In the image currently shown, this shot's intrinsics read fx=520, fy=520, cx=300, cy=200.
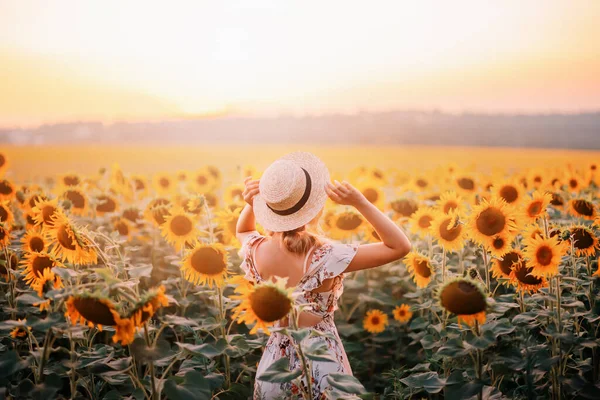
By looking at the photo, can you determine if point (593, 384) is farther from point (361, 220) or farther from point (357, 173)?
point (357, 173)

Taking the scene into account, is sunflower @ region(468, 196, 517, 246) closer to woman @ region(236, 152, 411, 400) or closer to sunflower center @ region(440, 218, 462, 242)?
sunflower center @ region(440, 218, 462, 242)

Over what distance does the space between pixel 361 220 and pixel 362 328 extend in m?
1.08

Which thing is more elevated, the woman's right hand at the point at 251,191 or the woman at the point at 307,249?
the woman's right hand at the point at 251,191

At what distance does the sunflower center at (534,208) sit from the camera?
395 centimetres

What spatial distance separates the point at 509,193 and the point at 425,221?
1.00 metres

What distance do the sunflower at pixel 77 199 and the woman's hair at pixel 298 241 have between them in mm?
3752

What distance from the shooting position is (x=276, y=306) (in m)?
2.38

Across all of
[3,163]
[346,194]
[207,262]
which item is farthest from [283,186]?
[3,163]

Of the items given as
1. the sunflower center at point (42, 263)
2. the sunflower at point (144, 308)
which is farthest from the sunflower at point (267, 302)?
the sunflower center at point (42, 263)

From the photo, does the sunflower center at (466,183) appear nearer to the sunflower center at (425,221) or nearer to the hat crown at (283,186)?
the sunflower center at (425,221)

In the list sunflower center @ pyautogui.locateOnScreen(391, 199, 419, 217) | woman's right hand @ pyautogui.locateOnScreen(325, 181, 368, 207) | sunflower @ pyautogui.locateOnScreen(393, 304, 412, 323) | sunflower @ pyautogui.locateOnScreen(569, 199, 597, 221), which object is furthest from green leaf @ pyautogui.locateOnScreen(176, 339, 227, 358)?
sunflower @ pyautogui.locateOnScreen(569, 199, 597, 221)

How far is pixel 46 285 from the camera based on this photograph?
10.4ft

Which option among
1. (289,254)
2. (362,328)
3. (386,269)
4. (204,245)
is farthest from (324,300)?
(386,269)

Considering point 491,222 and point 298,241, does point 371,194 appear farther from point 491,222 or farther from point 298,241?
point 298,241
